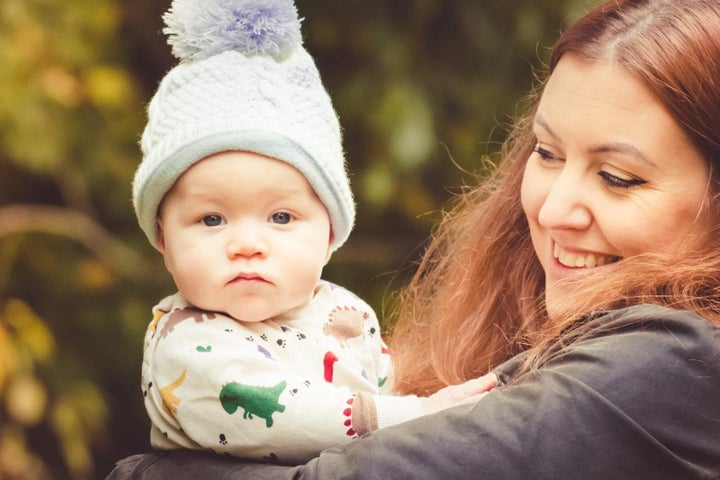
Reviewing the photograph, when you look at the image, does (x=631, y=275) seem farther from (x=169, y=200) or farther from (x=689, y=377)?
(x=169, y=200)

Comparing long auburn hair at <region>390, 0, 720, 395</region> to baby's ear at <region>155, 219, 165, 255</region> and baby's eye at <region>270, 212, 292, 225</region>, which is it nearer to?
→ baby's eye at <region>270, 212, 292, 225</region>

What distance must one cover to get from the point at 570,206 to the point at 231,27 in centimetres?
62

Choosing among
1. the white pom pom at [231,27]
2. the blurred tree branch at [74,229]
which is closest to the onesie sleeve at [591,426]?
the white pom pom at [231,27]

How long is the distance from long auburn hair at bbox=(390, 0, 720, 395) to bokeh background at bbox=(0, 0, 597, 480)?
4.96 feet

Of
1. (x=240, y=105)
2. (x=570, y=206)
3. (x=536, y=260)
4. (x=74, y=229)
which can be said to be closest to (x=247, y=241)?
(x=240, y=105)

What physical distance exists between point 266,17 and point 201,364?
584 millimetres

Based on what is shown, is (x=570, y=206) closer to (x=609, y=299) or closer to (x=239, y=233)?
(x=609, y=299)

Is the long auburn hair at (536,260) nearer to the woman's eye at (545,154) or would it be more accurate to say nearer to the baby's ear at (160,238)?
the woman's eye at (545,154)

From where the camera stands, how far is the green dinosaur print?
1.79 m

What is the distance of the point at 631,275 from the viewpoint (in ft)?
6.16

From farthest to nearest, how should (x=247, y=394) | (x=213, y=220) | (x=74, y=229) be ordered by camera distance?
1. (x=74, y=229)
2. (x=213, y=220)
3. (x=247, y=394)

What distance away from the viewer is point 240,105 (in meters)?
1.88

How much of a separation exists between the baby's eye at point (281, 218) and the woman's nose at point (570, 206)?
16.7 inches

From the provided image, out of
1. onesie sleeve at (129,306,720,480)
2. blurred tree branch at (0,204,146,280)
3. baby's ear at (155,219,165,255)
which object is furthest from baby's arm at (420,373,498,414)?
blurred tree branch at (0,204,146,280)
